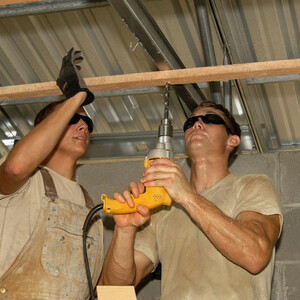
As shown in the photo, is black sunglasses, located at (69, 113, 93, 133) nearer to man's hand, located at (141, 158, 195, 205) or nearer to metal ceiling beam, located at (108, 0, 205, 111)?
metal ceiling beam, located at (108, 0, 205, 111)

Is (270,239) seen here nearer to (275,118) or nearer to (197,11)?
(197,11)

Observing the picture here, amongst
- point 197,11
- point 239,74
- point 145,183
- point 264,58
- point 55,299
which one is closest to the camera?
point 145,183

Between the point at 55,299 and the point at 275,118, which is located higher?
the point at 275,118

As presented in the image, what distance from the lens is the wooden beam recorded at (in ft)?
8.91

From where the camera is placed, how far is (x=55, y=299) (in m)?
3.01

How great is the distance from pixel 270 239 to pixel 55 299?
3.32 ft

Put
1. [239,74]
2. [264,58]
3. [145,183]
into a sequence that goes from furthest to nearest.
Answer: [264,58]
[239,74]
[145,183]

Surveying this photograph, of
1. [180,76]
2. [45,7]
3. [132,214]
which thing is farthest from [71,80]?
[45,7]

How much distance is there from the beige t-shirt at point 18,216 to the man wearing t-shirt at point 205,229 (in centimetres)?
41

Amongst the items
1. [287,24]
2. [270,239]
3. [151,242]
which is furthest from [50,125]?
[287,24]

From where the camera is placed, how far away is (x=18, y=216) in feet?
10.2

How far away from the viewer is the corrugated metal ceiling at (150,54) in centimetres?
348

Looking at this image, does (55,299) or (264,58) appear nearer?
(55,299)

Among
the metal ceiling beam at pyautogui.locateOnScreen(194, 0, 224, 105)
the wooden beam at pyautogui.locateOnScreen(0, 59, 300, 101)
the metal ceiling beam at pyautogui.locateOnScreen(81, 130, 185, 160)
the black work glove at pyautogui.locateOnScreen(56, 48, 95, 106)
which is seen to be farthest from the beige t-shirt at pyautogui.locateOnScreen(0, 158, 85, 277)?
the metal ceiling beam at pyautogui.locateOnScreen(81, 130, 185, 160)
